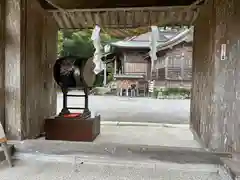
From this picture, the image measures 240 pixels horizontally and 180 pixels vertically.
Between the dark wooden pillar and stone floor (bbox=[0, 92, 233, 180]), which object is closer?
the dark wooden pillar

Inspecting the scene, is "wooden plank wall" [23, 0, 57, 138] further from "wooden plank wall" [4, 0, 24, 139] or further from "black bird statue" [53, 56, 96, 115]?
"black bird statue" [53, 56, 96, 115]

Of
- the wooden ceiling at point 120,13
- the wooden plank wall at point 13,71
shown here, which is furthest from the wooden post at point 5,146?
the wooden ceiling at point 120,13

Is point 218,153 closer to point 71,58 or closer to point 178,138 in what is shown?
point 178,138

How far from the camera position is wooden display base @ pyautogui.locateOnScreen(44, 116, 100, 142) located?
3.68m

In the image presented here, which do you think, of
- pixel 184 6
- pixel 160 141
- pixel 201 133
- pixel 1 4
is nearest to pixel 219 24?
pixel 184 6

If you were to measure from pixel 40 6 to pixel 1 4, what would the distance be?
0.85m

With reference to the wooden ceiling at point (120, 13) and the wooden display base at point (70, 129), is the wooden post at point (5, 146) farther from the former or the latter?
the wooden ceiling at point (120, 13)

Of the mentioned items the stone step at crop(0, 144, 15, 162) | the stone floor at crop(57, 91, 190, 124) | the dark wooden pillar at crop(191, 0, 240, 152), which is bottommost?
the stone floor at crop(57, 91, 190, 124)

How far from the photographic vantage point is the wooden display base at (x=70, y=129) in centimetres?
368

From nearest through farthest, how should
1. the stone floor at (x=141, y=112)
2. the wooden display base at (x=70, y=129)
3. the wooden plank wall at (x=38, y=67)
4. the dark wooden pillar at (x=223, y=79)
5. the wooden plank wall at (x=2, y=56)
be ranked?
the dark wooden pillar at (x=223, y=79)
the wooden plank wall at (x=2, y=56)
the wooden plank wall at (x=38, y=67)
the wooden display base at (x=70, y=129)
the stone floor at (x=141, y=112)

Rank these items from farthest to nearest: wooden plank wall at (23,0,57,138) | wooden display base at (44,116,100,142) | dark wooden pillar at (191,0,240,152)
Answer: wooden display base at (44,116,100,142)
wooden plank wall at (23,0,57,138)
dark wooden pillar at (191,0,240,152)

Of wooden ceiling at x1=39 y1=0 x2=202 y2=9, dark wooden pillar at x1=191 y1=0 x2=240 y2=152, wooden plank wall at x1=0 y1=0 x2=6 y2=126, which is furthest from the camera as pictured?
wooden ceiling at x1=39 y1=0 x2=202 y2=9

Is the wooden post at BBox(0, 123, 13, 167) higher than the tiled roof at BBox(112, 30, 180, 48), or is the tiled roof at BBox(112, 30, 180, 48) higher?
the tiled roof at BBox(112, 30, 180, 48)

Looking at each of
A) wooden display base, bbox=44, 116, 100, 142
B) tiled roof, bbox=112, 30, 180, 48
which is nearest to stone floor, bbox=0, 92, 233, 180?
wooden display base, bbox=44, 116, 100, 142
